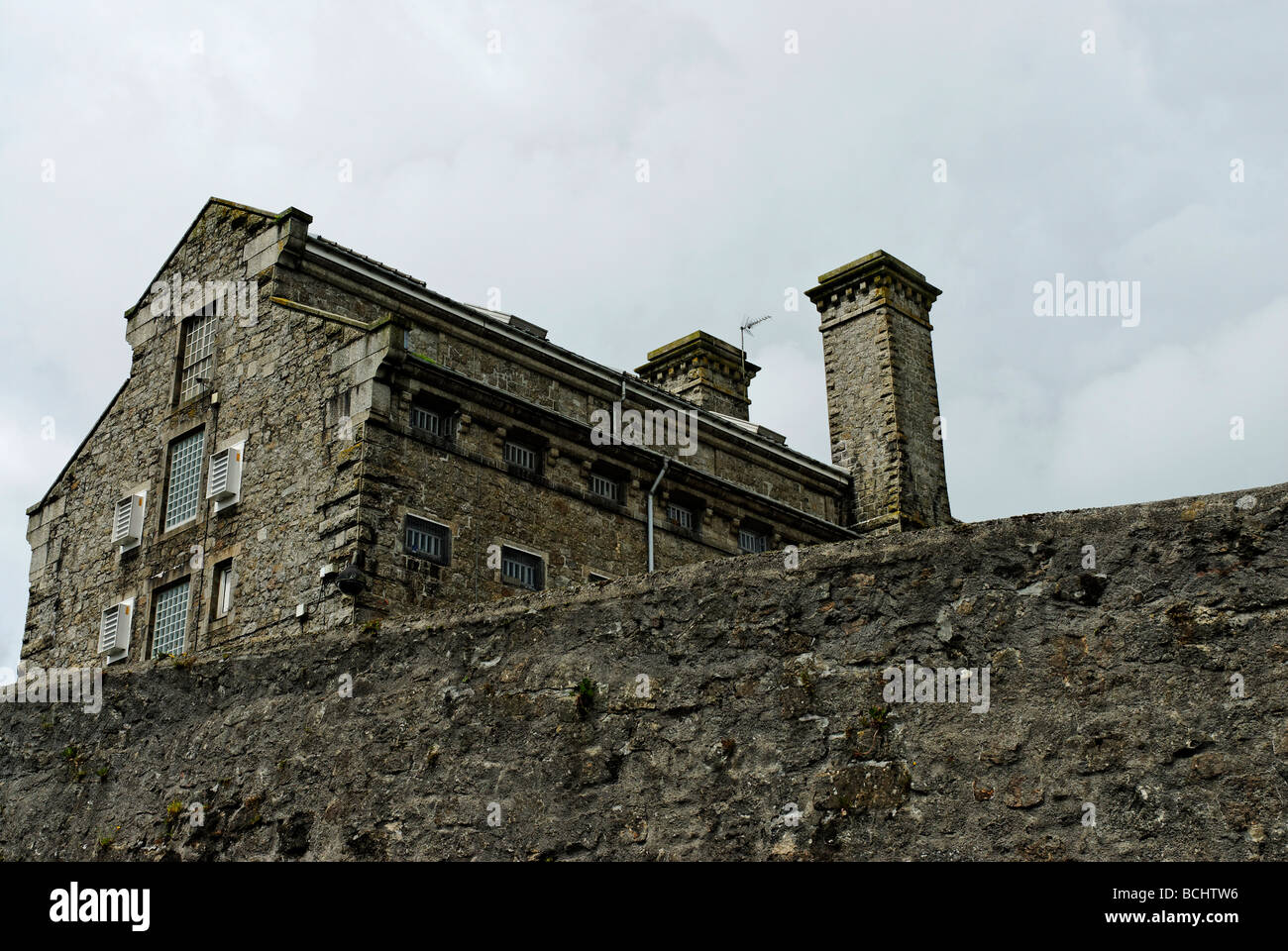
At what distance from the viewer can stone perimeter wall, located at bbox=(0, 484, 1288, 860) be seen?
19.4ft

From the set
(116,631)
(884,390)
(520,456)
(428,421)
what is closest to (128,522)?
(116,631)

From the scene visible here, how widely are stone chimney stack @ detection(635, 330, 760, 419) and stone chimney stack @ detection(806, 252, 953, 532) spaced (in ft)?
8.40

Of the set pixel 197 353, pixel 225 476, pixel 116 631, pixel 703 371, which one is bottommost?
pixel 116 631

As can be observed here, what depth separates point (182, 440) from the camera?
23.5 metres

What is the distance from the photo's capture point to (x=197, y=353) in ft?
78.8

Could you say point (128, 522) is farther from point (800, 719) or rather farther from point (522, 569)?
point (800, 719)

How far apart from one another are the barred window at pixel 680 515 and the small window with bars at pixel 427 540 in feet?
17.6

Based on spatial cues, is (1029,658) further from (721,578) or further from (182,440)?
(182,440)

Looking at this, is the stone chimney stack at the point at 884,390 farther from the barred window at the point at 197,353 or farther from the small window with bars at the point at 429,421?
the barred window at the point at 197,353

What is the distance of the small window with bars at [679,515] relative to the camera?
982 inches

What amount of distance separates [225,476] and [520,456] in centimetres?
457
